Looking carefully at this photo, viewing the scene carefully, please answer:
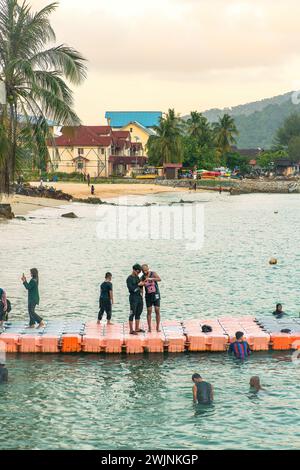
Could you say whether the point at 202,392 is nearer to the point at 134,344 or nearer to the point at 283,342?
the point at 134,344

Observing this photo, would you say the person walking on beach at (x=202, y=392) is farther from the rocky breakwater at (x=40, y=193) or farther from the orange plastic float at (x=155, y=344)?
the rocky breakwater at (x=40, y=193)

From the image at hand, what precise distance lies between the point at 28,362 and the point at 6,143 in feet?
65.9

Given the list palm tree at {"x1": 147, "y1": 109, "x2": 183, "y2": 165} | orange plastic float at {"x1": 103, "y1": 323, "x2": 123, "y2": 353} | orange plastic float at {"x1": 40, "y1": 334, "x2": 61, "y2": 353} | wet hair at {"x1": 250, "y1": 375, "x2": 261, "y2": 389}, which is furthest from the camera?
palm tree at {"x1": 147, "y1": 109, "x2": 183, "y2": 165}

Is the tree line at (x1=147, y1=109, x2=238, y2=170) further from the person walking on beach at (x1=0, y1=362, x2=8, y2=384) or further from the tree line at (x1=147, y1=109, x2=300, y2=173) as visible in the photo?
the person walking on beach at (x1=0, y1=362, x2=8, y2=384)

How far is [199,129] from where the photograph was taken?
5782 inches

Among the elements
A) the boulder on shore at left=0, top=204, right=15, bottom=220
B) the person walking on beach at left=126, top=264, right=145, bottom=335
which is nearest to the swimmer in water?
the person walking on beach at left=126, top=264, right=145, bottom=335

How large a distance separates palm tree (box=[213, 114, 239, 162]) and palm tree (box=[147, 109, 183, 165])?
21007 millimetres

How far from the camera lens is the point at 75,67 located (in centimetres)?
3631

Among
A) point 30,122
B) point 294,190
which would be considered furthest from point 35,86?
point 294,190

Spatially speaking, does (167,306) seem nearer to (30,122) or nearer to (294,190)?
(30,122)

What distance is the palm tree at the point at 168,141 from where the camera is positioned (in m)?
126

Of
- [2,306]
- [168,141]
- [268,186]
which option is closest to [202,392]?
[2,306]

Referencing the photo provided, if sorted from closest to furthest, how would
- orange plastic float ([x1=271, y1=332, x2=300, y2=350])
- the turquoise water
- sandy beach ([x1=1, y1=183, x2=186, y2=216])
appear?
1. the turquoise water
2. orange plastic float ([x1=271, y1=332, x2=300, y2=350])
3. sandy beach ([x1=1, y1=183, x2=186, y2=216])

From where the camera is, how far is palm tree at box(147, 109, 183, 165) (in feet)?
413
